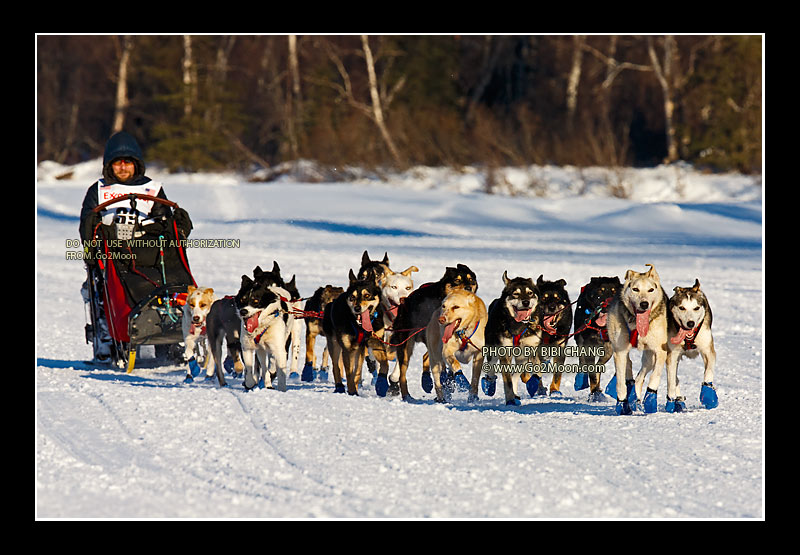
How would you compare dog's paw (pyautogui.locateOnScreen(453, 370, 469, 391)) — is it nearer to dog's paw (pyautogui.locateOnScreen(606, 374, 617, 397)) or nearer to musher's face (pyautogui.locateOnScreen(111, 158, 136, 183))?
dog's paw (pyautogui.locateOnScreen(606, 374, 617, 397))

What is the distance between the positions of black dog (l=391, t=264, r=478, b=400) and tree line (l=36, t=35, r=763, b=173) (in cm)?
1369

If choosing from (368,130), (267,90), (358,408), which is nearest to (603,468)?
(358,408)

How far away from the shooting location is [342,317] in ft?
20.6

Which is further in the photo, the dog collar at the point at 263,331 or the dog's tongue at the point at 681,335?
the dog collar at the point at 263,331

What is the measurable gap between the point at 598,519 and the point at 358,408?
2041 mm

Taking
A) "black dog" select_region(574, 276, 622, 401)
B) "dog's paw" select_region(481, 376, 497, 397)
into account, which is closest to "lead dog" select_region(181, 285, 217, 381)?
"dog's paw" select_region(481, 376, 497, 397)

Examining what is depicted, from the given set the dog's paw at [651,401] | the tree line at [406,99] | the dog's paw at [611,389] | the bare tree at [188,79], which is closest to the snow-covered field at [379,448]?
the dog's paw at [651,401]

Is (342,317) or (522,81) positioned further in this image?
(522,81)

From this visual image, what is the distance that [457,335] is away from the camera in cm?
609

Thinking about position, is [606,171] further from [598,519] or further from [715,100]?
[598,519]

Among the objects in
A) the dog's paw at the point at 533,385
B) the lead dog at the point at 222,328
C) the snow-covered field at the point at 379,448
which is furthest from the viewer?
the lead dog at the point at 222,328

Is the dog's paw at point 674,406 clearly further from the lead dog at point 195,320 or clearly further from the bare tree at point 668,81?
the bare tree at point 668,81

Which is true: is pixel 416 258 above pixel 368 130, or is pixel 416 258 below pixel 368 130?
below

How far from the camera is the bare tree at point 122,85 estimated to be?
25.8m
